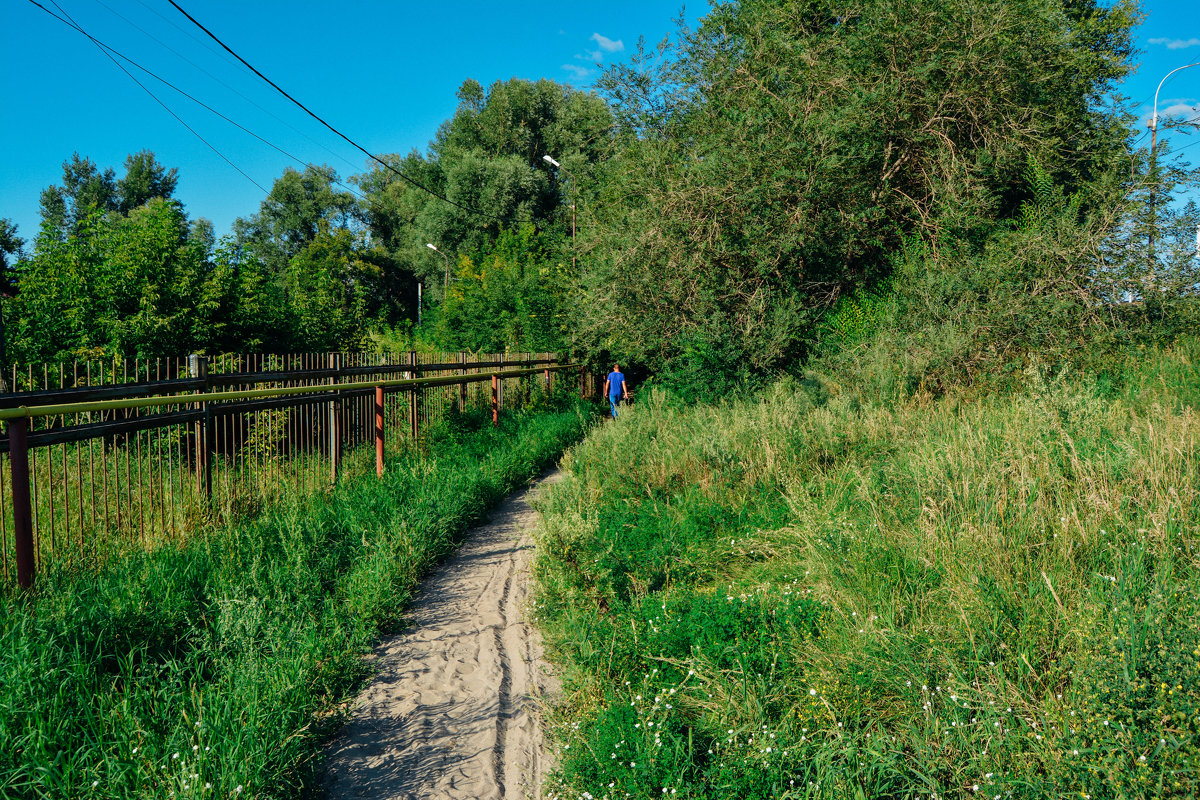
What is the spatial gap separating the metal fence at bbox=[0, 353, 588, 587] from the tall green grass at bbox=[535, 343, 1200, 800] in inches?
125

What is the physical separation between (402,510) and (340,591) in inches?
68.4

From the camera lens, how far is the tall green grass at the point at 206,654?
2715mm

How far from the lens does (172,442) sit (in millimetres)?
7309

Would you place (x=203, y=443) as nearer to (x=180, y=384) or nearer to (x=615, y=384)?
(x=180, y=384)

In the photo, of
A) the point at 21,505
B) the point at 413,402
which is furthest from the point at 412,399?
the point at 21,505

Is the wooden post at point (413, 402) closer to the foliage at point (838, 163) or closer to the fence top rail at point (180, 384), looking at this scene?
the fence top rail at point (180, 384)

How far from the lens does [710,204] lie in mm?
12852

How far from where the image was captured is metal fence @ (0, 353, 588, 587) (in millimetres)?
4379

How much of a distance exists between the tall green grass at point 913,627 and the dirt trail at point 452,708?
251mm

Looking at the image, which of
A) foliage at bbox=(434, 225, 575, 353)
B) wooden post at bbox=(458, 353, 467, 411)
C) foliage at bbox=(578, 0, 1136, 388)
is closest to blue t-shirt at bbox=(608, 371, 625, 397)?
foliage at bbox=(578, 0, 1136, 388)

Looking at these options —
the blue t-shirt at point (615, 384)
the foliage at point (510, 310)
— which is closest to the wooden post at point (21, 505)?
the blue t-shirt at point (615, 384)

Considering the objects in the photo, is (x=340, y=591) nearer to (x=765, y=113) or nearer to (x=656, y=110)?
(x=765, y=113)

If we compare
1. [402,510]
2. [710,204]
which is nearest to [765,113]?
[710,204]

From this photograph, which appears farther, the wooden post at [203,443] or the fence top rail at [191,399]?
the wooden post at [203,443]
